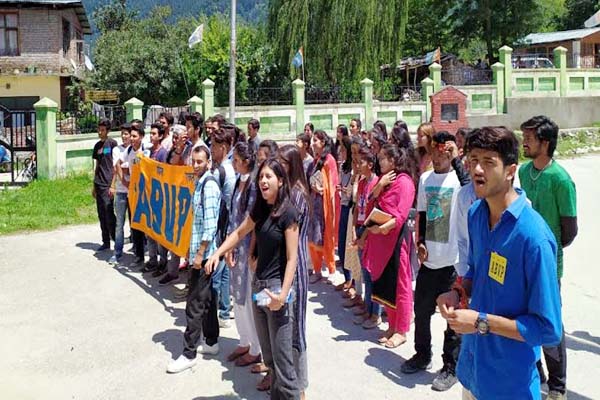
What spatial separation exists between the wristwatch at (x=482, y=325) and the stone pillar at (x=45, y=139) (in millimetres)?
13025

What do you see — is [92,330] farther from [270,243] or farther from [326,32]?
[326,32]

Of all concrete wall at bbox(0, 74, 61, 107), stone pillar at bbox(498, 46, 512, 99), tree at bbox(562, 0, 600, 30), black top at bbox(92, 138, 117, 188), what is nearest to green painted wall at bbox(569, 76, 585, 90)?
stone pillar at bbox(498, 46, 512, 99)

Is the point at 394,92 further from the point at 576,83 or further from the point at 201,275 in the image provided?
the point at 201,275

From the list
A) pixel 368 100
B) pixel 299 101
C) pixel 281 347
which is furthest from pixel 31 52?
pixel 281 347

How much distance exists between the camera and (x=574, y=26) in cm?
4534

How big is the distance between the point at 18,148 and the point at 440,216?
12893mm

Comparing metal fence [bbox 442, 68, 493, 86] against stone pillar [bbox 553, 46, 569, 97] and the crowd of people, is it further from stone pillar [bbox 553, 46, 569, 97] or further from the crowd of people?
the crowd of people

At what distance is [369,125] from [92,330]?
51.4 ft

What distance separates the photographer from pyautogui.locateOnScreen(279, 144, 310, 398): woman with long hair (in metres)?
3.67

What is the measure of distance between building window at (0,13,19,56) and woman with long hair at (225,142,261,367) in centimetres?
2618

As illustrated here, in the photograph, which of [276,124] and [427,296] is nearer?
[427,296]

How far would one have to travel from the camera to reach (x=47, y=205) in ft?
38.2

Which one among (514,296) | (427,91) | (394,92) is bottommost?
(514,296)

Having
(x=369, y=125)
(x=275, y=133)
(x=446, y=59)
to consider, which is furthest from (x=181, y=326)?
(x=446, y=59)
